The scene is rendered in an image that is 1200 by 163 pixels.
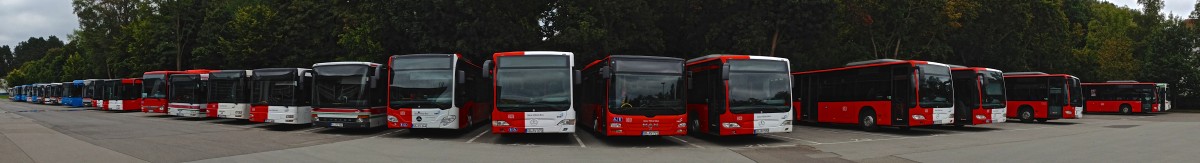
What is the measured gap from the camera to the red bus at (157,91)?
101 ft

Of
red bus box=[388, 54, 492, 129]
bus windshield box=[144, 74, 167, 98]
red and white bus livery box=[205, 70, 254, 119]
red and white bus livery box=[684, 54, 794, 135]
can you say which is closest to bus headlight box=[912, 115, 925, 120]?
red and white bus livery box=[684, 54, 794, 135]

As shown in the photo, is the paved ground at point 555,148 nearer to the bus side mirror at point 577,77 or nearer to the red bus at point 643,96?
the red bus at point 643,96

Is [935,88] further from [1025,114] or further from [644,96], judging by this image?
[1025,114]

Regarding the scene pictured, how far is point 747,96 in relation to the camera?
1625 centimetres

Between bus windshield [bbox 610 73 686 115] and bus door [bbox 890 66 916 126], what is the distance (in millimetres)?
7841

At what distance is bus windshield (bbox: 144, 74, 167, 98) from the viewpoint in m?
30.8

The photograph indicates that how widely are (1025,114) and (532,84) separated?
2256cm

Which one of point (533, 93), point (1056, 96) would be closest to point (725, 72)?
point (533, 93)

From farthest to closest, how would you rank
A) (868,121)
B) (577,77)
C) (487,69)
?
(868,121), (577,77), (487,69)

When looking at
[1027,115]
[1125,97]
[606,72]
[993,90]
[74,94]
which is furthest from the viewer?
[74,94]

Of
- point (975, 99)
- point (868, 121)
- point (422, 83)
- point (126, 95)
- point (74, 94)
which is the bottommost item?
point (868, 121)

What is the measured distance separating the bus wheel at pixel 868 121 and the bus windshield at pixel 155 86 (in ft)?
90.3

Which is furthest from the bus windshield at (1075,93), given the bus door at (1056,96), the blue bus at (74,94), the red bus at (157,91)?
the blue bus at (74,94)

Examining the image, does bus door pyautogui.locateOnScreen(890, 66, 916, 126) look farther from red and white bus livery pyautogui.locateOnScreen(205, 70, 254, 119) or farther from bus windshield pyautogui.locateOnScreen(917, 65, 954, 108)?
red and white bus livery pyautogui.locateOnScreen(205, 70, 254, 119)
